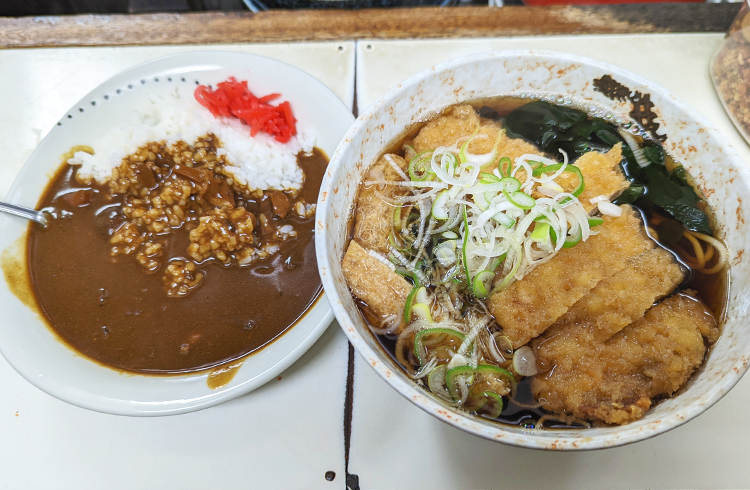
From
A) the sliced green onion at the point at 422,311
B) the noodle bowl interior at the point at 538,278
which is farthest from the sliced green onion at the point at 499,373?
the sliced green onion at the point at 422,311

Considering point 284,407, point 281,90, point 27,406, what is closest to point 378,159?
point 281,90

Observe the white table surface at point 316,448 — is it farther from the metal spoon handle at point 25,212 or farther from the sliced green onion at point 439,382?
the metal spoon handle at point 25,212

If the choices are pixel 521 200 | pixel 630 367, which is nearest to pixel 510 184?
pixel 521 200

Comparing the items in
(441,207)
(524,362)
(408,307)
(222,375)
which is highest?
(441,207)

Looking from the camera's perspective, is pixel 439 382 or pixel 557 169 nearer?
pixel 439 382

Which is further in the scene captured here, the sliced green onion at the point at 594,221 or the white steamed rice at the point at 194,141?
the white steamed rice at the point at 194,141

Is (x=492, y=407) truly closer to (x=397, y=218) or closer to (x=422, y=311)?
(x=422, y=311)

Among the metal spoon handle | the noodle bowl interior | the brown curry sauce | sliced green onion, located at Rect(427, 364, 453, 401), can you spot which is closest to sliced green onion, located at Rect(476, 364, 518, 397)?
the noodle bowl interior
